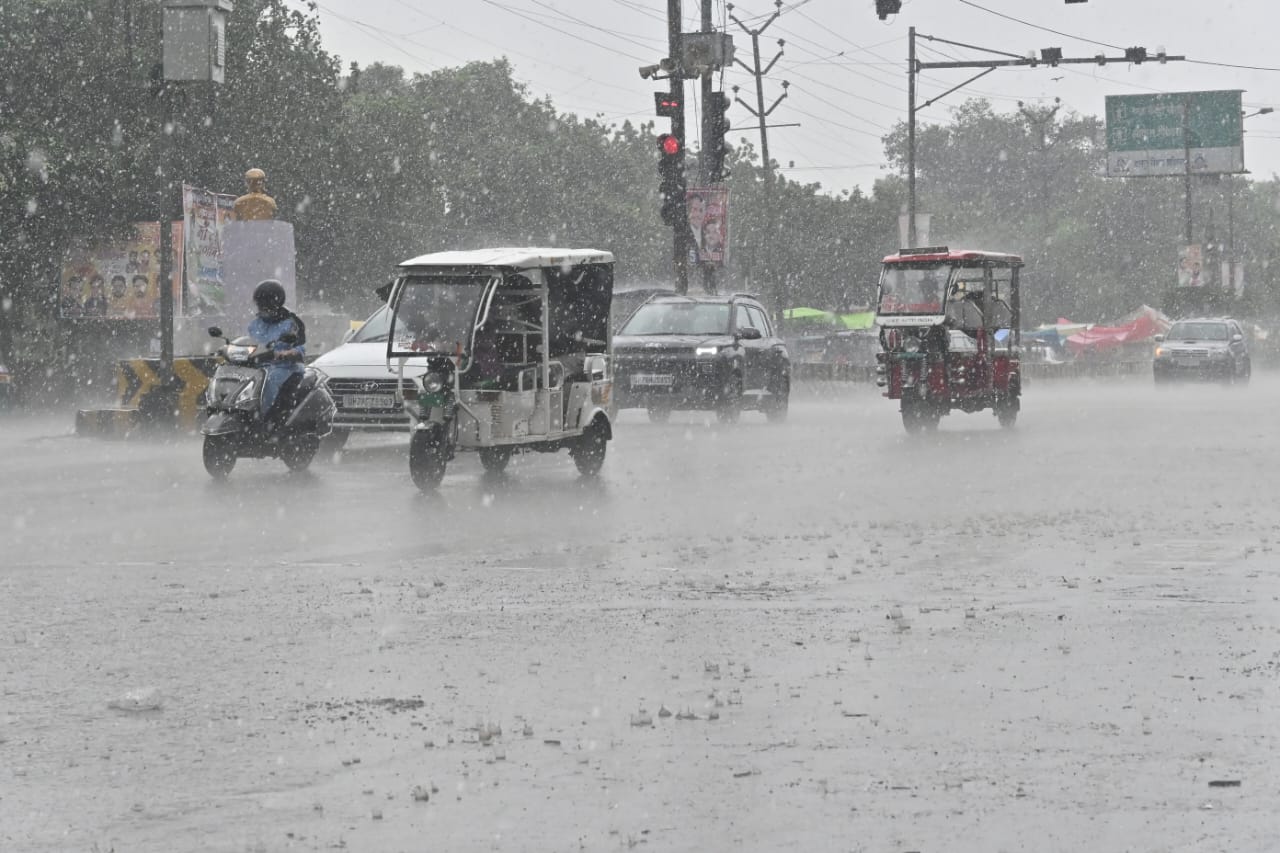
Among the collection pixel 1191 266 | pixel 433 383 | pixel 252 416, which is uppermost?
pixel 1191 266

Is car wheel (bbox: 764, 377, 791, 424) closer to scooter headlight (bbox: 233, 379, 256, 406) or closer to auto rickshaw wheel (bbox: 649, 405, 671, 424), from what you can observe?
auto rickshaw wheel (bbox: 649, 405, 671, 424)

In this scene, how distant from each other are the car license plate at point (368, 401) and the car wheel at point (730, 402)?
28.5ft

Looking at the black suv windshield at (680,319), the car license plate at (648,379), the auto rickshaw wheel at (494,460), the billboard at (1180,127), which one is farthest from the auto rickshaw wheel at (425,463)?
the billboard at (1180,127)

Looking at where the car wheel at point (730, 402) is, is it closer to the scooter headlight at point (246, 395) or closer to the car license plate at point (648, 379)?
the car license plate at point (648, 379)

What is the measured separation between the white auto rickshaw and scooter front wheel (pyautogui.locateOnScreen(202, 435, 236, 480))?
61.6 inches

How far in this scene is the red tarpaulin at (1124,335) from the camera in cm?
7981

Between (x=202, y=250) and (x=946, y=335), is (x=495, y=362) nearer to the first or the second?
(x=946, y=335)

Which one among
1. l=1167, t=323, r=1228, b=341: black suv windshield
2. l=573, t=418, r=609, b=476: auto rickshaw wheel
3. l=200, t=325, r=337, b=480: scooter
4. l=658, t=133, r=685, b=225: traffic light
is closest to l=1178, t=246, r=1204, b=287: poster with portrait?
l=1167, t=323, r=1228, b=341: black suv windshield

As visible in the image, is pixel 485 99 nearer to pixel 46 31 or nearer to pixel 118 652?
pixel 46 31

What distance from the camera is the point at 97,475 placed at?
19.3m

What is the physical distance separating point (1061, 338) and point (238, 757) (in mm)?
81176

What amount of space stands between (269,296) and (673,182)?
16.9 metres

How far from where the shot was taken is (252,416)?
18500 mm

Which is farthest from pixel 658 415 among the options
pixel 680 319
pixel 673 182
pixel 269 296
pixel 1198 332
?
pixel 1198 332
